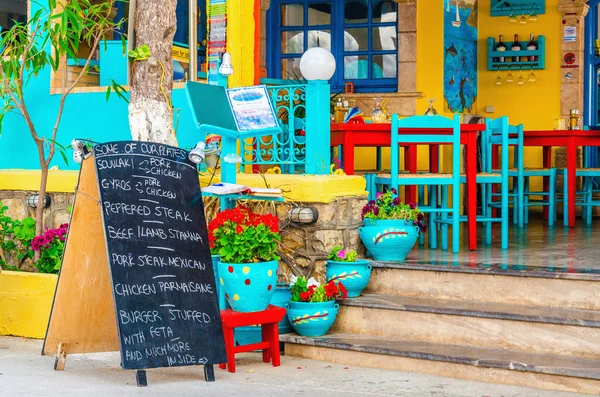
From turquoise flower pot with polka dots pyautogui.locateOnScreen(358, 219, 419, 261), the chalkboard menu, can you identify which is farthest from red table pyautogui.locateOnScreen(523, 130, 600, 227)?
the chalkboard menu

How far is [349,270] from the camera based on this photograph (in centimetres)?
573

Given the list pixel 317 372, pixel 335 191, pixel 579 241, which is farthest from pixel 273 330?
pixel 579 241

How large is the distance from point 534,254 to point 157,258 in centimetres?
263

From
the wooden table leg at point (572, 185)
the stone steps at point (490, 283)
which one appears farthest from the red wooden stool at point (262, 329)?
the wooden table leg at point (572, 185)

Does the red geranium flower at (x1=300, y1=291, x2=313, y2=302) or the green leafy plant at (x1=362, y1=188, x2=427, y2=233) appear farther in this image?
the green leafy plant at (x1=362, y1=188, x2=427, y2=233)

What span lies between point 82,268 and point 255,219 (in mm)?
952

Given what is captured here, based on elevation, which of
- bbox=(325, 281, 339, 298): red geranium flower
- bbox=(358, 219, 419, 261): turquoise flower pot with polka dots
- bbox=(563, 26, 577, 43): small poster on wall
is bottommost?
bbox=(325, 281, 339, 298): red geranium flower

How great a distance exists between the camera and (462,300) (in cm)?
558

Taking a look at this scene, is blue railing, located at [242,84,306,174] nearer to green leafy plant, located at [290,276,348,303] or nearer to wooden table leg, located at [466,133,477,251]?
green leafy plant, located at [290,276,348,303]

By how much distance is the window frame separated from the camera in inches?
408

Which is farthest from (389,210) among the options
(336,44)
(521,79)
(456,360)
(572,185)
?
(521,79)

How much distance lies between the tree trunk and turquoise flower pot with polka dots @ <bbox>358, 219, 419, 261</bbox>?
1416 millimetres

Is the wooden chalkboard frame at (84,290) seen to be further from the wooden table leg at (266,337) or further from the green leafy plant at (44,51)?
the green leafy plant at (44,51)

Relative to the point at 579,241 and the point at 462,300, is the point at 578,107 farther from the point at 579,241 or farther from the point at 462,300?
the point at 462,300
